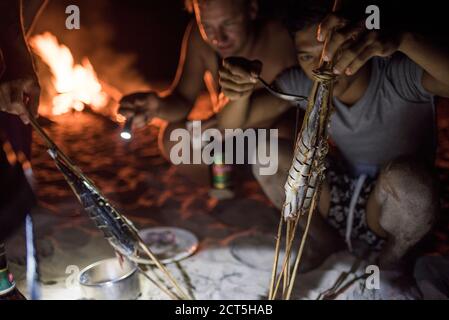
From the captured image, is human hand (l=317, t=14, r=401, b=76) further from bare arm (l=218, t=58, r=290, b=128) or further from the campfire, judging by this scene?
the campfire

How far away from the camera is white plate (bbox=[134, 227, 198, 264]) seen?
9.50 feet

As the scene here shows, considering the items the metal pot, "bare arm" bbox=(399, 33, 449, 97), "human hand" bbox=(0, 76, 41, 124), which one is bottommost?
the metal pot

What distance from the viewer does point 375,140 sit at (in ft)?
8.46

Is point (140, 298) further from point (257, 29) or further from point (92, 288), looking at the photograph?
point (257, 29)

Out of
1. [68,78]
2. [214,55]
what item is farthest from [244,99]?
[68,78]

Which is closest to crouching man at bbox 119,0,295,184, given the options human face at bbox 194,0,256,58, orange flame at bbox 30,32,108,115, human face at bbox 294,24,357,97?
human face at bbox 194,0,256,58

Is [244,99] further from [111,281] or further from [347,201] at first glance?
[111,281]

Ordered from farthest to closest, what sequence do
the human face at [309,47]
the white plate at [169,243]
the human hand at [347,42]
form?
the white plate at [169,243], the human face at [309,47], the human hand at [347,42]

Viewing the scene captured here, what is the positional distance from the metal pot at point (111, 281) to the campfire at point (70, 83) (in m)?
3.58

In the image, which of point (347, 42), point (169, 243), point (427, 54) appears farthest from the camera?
point (169, 243)

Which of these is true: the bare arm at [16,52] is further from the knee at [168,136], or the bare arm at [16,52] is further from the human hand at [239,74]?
the knee at [168,136]

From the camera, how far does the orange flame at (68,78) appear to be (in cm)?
532

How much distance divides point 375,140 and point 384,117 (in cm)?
17

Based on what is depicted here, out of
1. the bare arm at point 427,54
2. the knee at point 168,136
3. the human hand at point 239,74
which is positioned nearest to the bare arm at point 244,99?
the human hand at point 239,74
